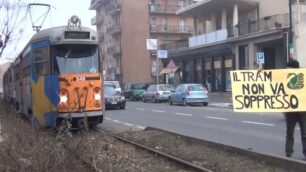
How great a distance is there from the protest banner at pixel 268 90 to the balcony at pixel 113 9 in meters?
70.9

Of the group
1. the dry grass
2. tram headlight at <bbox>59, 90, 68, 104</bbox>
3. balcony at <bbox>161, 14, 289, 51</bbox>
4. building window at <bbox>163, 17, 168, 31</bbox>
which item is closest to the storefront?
balcony at <bbox>161, 14, 289, 51</bbox>

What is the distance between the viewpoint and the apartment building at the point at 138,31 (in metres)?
80.8

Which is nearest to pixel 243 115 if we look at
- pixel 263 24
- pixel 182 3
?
pixel 263 24

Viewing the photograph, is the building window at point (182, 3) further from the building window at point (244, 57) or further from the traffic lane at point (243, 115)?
the traffic lane at point (243, 115)

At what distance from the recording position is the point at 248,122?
20062 millimetres

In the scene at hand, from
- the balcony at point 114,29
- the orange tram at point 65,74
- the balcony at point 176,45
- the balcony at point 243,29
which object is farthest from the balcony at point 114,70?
the orange tram at point 65,74

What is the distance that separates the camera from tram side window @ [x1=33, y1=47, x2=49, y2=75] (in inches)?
629

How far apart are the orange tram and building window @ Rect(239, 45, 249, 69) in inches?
1143

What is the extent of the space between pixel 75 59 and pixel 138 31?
216ft

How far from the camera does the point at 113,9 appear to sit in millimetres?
81812

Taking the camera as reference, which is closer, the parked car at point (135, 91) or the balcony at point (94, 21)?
the parked car at point (135, 91)

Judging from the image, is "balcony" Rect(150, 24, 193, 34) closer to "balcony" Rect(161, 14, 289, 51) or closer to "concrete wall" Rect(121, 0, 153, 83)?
"concrete wall" Rect(121, 0, 153, 83)

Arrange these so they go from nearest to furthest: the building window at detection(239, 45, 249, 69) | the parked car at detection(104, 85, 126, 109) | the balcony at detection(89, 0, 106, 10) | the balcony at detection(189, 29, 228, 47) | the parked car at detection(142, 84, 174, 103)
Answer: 1. the parked car at detection(104, 85, 126, 109)
2. the parked car at detection(142, 84, 174, 103)
3. the building window at detection(239, 45, 249, 69)
4. the balcony at detection(189, 29, 228, 47)
5. the balcony at detection(89, 0, 106, 10)

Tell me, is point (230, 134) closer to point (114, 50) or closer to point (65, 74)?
point (65, 74)
